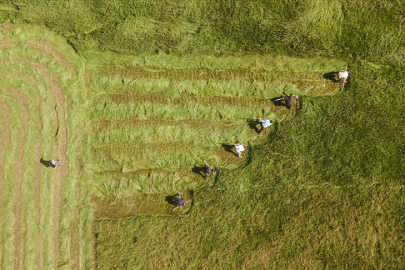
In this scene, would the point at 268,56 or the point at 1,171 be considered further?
the point at 268,56

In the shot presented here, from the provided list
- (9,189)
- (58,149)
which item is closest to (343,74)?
(58,149)

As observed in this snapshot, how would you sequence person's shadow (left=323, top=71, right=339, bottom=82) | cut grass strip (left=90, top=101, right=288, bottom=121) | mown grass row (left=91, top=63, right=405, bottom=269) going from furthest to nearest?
1. person's shadow (left=323, top=71, right=339, bottom=82)
2. cut grass strip (left=90, top=101, right=288, bottom=121)
3. mown grass row (left=91, top=63, right=405, bottom=269)

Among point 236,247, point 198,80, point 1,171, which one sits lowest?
point 236,247

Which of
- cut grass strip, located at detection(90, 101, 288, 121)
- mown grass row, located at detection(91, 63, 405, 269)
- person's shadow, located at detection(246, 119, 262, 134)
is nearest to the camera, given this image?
mown grass row, located at detection(91, 63, 405, 269)

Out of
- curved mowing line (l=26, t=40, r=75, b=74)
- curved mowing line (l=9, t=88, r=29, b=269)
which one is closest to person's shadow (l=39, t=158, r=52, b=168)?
curved mowing line (l=9, t=88, r=29, b=269)

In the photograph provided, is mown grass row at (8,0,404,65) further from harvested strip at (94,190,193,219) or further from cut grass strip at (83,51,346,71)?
harvested strip at (94,190,193,219)

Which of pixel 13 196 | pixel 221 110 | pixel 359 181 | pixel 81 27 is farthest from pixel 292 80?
pixel 13 196

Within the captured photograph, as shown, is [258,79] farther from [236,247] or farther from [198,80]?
[236,247]

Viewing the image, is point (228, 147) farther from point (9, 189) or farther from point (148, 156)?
point (9, 189)
